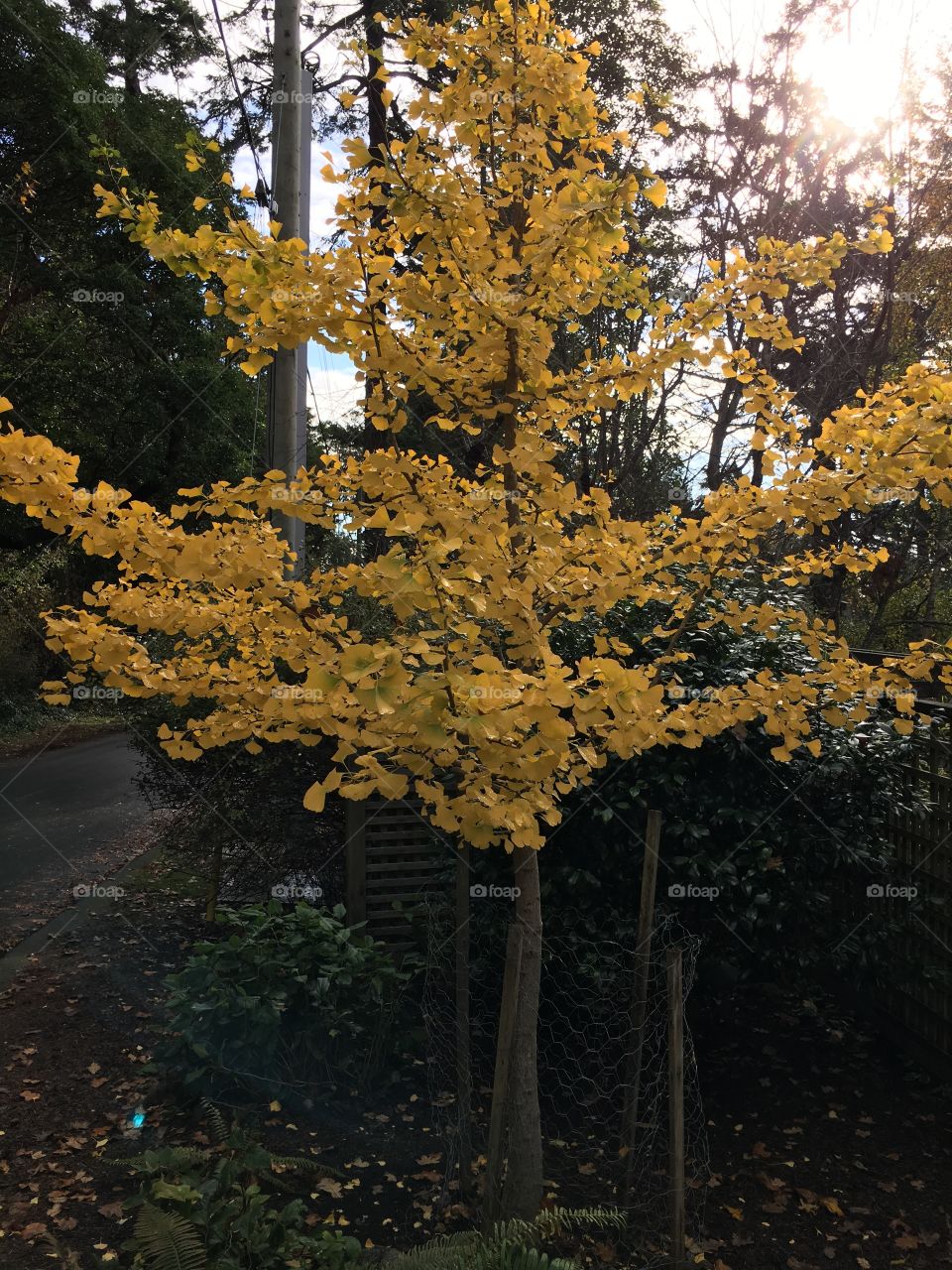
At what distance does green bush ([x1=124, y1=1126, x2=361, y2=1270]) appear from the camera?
7.91 ft

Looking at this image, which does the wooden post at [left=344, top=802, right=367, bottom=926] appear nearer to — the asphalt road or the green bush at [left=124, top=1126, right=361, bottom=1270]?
the green bush at [left=124, top=1126, right=361, bottom=1270]

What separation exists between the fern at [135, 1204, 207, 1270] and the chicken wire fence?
90 cm

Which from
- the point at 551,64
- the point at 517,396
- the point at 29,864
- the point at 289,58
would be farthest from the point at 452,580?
the point at 29,864

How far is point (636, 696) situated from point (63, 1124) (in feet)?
10.3

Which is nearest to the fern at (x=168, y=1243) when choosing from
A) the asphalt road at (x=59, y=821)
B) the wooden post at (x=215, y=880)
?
the wooden post at (x=215, y=880)

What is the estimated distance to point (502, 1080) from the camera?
2645 mm

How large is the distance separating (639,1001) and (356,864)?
1994mm

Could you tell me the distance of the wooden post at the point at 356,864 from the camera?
4598 mm
